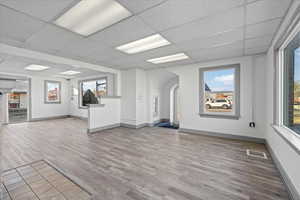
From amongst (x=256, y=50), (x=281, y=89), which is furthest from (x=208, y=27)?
(x=256, y=50)

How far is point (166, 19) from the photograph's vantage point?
1886 mm

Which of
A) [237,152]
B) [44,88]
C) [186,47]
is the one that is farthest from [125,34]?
[44,88]

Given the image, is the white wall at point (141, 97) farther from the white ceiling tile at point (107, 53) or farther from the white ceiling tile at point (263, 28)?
the white ceiling tile at point (263, 28)

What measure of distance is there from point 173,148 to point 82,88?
20.5 feet

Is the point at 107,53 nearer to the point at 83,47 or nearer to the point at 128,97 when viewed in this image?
the point at 83,47

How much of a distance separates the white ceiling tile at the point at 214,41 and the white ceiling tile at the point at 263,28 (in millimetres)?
118

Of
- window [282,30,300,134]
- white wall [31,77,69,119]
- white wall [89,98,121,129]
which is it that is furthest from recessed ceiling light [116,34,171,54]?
white wall [31,77,69,119]

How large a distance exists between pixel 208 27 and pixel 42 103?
328 inches

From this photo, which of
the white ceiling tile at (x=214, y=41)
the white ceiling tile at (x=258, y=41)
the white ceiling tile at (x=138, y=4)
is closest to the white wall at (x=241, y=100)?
the white ceiling tile at (x=258, y=41)

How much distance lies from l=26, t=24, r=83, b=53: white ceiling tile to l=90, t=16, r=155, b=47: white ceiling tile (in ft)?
1.45

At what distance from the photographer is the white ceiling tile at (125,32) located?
198 cm

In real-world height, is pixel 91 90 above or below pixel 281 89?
above

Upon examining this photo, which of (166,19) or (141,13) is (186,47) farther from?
(141,13)

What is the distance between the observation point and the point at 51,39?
8.24ft
